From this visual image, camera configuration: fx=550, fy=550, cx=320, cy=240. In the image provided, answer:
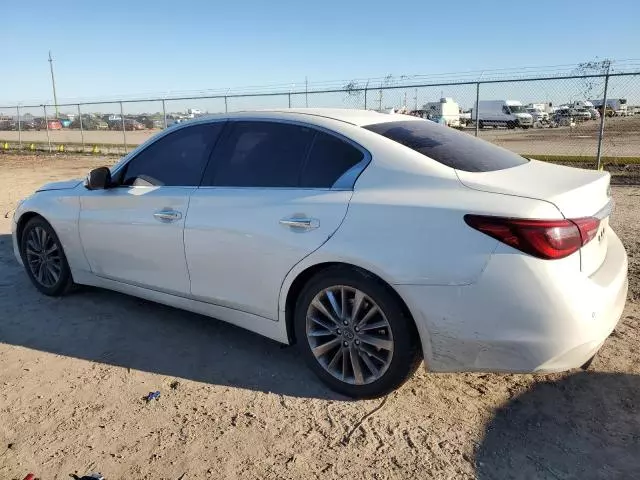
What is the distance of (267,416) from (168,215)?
5.08ft

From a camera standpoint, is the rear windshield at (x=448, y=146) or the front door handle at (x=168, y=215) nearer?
the rear windshield at (x=448, y=146)

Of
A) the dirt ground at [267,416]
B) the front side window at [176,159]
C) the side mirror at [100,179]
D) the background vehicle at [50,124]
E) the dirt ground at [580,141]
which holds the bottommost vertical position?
the dirt ground at [267,416]

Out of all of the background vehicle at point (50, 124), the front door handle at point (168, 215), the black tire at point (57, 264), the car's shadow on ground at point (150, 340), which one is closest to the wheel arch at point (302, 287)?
the car's shadow on ground at point (150, 340)

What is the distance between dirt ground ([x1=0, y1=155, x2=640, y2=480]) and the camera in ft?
8.48

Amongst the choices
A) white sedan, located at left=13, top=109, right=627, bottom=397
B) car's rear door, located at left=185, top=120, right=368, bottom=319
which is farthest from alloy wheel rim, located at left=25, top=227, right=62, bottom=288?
car's rear door, located at left=185, top=120, right=368, bottom=319

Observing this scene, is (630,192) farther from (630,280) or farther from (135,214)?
(135,214)

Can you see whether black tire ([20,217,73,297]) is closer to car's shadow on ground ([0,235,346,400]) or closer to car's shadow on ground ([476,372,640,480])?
car's shadow on ground ([0,235,346,400])

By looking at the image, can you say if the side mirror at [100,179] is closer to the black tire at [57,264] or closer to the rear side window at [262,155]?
the black tire at [57,264]

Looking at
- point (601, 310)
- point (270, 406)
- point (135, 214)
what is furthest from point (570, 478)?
point (135, 214)

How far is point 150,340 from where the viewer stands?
397cm

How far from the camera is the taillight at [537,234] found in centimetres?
254

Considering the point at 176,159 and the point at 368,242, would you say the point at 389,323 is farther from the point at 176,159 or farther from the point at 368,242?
the point at 176,159

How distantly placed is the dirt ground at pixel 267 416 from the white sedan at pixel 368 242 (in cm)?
30

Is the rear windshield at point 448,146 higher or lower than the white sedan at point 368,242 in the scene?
higher
